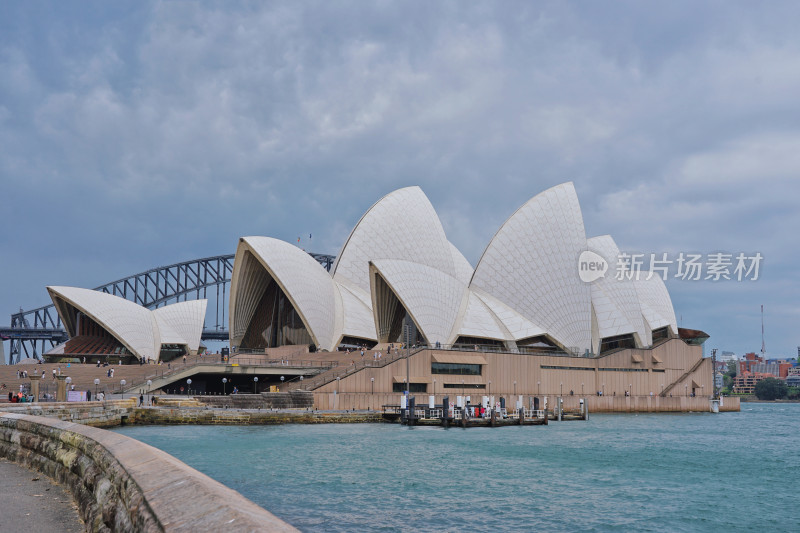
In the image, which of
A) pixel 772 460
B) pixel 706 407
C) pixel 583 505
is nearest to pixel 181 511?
pixel 583 505

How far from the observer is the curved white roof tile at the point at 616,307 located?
65188mm

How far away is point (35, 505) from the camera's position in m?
6.99

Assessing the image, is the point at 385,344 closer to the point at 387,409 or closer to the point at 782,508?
the point at 387,409

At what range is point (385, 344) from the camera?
5728cm

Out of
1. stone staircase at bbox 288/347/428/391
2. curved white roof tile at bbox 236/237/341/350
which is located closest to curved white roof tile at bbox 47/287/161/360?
curved white roof tile at bbox 236/237/341/350

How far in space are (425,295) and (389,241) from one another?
11.2m

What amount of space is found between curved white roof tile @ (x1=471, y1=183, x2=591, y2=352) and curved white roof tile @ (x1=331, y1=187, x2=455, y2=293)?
719cm

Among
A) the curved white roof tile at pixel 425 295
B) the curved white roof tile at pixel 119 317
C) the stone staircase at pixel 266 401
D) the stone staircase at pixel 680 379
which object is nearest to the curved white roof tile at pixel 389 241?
the curved white roof tile at pixel 425 295

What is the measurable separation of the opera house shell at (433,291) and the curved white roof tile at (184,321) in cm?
598

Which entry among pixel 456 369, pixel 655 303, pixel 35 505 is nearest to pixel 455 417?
pixel 456 369

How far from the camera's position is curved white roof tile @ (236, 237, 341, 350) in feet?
190

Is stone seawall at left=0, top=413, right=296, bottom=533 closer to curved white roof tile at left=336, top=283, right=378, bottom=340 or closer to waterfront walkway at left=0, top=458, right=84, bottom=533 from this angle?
waterfront walkway at left=0, top=458, right=84, bottom=533

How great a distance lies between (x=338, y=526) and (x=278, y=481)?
5531 millimetres

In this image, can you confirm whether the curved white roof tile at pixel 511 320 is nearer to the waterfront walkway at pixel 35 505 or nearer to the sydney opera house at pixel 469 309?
the sydney opera house at pixel 469 309
